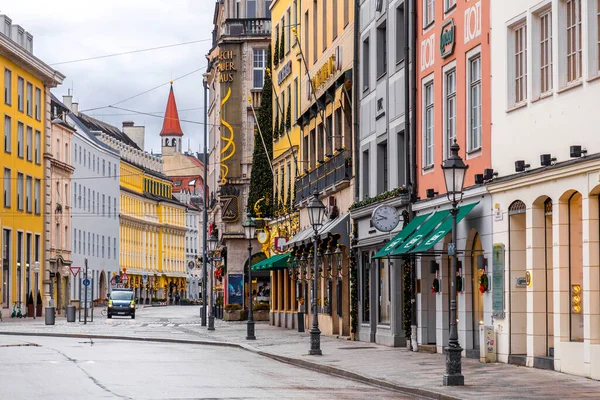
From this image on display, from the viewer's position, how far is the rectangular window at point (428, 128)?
3097 cm

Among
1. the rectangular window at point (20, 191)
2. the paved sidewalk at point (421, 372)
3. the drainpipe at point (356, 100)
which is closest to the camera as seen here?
the paved sidewalk at point (421, 372)

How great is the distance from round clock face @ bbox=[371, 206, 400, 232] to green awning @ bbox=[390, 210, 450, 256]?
203 centimetres

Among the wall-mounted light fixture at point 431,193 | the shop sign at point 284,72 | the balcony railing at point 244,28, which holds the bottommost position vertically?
the wall-mounted light fixture at point 431,193

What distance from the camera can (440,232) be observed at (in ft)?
89.5

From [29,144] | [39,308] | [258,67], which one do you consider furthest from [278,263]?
[29,144]

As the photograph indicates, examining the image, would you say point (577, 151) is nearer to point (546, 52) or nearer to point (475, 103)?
point (546, 52)

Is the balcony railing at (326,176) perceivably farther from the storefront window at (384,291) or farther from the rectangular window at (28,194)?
the rectangular window at (28,194)

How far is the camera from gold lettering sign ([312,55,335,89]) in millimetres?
43234

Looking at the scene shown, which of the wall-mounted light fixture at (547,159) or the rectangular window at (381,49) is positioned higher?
the rectangular window at (381,49)

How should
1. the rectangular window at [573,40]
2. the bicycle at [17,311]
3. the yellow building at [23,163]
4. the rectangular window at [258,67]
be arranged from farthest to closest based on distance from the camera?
the yellow building at [23,163]
the bicycle at [17,311]
the rectangular window at [258,67]
the rectangular window at [573,40]

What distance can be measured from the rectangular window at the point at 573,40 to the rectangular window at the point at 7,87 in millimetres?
68459

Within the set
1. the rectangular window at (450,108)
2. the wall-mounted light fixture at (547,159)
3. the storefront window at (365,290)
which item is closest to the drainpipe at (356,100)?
the storefront window at (365,290)

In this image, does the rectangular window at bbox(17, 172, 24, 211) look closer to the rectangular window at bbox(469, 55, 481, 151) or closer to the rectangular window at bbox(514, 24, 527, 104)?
the rectangular window at bbox(469, 55, 481, 151)

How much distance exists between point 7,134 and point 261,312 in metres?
28.7
